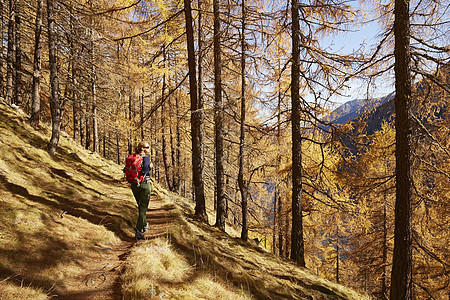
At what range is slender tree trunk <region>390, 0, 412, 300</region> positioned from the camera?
4.58 metres

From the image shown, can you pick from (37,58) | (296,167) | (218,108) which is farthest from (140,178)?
(37,58)

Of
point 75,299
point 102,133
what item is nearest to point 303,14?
point 75,299

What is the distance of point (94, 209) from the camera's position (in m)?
5.52

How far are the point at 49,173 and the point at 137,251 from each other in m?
4.58

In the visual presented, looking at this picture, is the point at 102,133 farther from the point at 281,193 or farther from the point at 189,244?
the point at 189,244

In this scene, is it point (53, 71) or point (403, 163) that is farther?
point (53, 71)

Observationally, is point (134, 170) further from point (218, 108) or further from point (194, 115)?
point (218, 108)

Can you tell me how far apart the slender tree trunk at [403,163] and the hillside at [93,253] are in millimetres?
1687

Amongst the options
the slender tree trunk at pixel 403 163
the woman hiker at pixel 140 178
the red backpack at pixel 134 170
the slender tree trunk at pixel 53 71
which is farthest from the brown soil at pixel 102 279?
the slender tree trunk at pixel 53 71

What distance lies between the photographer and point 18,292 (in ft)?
7.36

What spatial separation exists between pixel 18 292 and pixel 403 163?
22.2 feet

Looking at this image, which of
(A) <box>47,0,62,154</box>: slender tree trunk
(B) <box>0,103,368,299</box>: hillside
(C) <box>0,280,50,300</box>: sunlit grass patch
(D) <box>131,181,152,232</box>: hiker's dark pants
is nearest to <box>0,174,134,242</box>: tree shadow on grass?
(B) <box>0,103,368,299</box>: hillside

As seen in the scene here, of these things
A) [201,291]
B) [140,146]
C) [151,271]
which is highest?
[140,146]

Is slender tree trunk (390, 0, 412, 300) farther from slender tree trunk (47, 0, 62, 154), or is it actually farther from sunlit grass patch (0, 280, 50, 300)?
slender tree trunk (47, 0, 62, 154)
